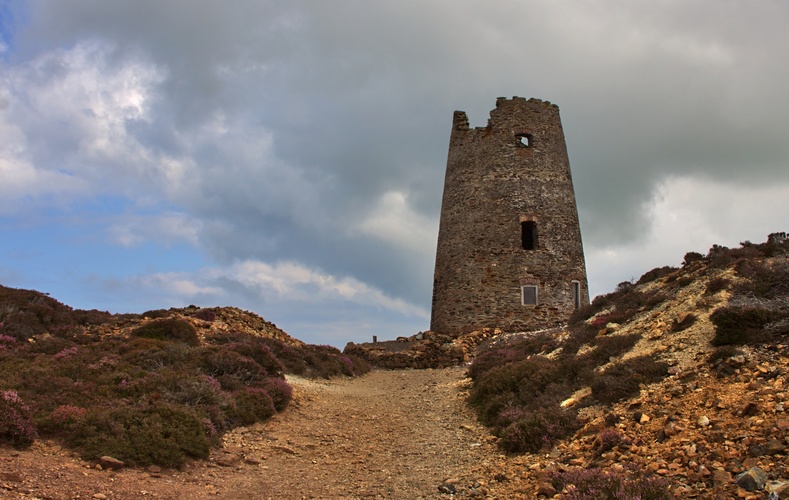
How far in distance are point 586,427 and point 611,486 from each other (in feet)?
9.28

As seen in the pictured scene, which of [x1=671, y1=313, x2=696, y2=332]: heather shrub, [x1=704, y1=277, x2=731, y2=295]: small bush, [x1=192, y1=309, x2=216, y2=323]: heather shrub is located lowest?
[x1=671, y1=313, x2=696, y2=332]: heather shrub

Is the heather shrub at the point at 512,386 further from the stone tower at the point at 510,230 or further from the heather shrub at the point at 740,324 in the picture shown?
the stone tower at the point at 510,230

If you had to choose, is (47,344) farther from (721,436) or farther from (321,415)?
(721,436)

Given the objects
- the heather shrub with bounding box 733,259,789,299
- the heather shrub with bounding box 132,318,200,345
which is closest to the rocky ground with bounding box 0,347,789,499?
the heather shrub with bounding box 733,259,789,299

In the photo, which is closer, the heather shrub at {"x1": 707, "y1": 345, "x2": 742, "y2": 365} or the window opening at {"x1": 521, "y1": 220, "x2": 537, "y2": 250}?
the heather shrub at {"x1": 707, "y1": 345, "x2": 742, "y2": 365}

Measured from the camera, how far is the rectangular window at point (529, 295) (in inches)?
1111

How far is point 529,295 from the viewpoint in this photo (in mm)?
28297

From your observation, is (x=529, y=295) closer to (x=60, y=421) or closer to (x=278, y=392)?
(x=278, y=392)

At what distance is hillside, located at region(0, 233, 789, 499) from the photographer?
7348 millimetres

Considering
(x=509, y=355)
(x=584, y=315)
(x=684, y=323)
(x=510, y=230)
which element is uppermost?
(x=510, y=230)

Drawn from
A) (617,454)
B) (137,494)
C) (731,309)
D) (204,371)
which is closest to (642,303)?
(731,309)

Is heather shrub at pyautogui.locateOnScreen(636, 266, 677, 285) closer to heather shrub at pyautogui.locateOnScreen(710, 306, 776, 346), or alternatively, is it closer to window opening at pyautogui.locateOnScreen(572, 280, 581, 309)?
window opening at pyautogui.locateOnScreen(572, 280, 581, 309)

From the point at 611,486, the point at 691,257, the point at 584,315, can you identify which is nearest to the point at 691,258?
the point at 691,257

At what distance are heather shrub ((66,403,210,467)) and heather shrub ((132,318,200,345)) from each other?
28.5 feet
